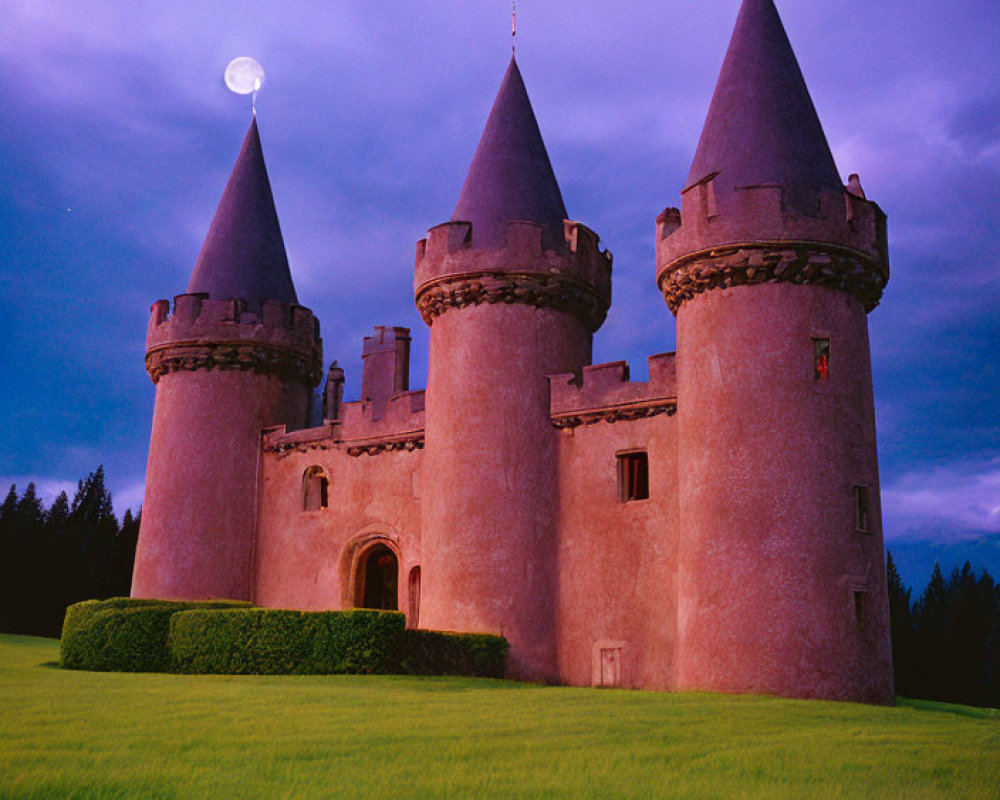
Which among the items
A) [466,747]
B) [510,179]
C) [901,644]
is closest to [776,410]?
[510,179]

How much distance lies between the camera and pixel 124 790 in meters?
7.56

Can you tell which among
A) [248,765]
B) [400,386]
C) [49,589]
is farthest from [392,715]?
[49,589]

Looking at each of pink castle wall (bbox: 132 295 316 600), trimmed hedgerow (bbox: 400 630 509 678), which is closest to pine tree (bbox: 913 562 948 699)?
trimmed hedgerow (bbox: 400 630 509 678)

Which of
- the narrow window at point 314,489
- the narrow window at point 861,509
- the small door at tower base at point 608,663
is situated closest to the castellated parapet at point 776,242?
the narrow window at point 861,509

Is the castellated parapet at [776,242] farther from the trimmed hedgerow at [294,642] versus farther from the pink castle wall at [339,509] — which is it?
the trimmed hedgerow at [294,642]

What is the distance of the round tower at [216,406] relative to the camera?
2625 cm

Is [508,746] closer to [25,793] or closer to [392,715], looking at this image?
[392,715]

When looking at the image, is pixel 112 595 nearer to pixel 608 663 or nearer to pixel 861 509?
pixel 608 663

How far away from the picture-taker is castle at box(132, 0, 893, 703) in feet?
57.5

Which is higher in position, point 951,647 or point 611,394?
point 611,394

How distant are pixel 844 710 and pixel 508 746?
21.7 ft

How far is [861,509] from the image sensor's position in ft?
59.0

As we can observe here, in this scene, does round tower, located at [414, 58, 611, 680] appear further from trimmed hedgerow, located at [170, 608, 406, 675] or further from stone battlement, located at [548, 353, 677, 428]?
trimmed hedgerow, located at [170, 608, 406, 675]

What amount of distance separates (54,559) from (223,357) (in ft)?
58.7
